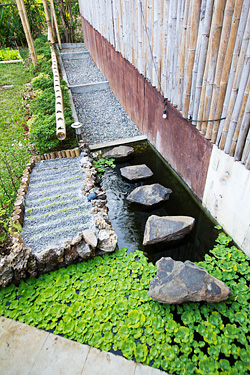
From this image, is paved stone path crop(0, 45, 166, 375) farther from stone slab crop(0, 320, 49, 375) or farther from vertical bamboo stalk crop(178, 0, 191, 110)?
vertical bamboo stalk crop(178, 0, 191, 110)

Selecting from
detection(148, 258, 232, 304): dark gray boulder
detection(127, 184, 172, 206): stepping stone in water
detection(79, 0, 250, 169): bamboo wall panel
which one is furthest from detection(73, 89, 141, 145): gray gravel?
detection(148, 258, 232, 304): dark gray boulder

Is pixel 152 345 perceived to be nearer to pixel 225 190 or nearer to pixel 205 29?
pixel 225 190

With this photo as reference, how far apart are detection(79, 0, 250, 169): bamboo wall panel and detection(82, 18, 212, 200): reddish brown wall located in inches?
24.5

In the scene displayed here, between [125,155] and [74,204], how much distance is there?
2.46 meters

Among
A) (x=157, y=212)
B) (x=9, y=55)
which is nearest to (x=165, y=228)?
(x=157, y=212)

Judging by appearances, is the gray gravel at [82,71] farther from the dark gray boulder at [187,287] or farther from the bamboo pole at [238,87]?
the dark gray boulder at [187,287]

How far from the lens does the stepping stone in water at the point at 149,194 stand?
5.59 meters

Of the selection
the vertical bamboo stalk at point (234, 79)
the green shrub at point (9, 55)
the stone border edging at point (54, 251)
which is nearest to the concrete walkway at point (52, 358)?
the stone border edging at point (54, 251)

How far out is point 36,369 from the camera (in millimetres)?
3102

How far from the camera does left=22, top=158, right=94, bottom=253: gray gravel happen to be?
4.66 metres

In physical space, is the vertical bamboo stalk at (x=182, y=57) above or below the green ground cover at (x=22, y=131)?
above

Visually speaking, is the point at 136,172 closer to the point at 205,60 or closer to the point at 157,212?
the point at 157,212

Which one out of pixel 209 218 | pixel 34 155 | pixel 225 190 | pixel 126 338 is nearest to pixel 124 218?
pixel 209 218

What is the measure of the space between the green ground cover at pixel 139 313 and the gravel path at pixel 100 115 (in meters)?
4.82
